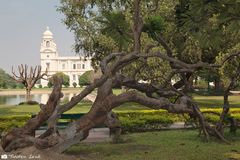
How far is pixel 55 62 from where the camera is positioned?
538 feet

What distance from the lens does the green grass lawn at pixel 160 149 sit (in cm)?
1016

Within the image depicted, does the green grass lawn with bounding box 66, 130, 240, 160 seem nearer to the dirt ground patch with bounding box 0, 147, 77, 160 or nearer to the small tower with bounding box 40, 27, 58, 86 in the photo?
the dirt ground patch with bounding box 0, 147, 77, 160

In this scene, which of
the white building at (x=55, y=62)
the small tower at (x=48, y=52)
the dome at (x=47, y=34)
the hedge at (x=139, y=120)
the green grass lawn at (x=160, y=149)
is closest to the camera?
the green grass lawn at (x=160, y=149)

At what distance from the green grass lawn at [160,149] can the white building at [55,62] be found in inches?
5738

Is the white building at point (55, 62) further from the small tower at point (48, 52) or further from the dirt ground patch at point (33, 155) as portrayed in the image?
the dirt ground patch at point (33, 155)

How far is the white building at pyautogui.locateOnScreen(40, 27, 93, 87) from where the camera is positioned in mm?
159788

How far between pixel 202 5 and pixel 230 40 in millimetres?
18402

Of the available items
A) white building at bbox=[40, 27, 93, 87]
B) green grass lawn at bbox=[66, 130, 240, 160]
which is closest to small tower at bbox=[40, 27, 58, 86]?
white building at bbox=[40, 27, 93, 87]

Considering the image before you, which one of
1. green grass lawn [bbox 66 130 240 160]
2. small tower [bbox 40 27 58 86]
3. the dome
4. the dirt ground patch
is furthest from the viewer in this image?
small tower [bbox 40 27 58 86]

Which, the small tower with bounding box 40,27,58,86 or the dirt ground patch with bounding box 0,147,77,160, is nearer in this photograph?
the dirt ground patch with bounding box 0,147,77,160

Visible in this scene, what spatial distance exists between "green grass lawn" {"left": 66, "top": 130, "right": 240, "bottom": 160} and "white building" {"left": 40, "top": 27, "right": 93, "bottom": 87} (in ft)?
478

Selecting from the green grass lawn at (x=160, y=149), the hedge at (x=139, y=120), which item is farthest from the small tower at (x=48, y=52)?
the green grass lawn at (x=160, y=149)

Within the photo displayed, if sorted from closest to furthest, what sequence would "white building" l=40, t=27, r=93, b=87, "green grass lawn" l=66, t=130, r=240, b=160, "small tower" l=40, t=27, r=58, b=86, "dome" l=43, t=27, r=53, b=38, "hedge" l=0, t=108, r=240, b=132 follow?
"green grass lawn" l=66, t=130, r=240, b=160
"hedge" l=0, t=108, r=240, b=132
"dome" l=43, t=27, r=53, b=38
"small tower" l=40, t=27, r=58, b=86
"white building" l=40, t=27, r=93, b=87

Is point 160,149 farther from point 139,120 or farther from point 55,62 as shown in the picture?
point 55,62
